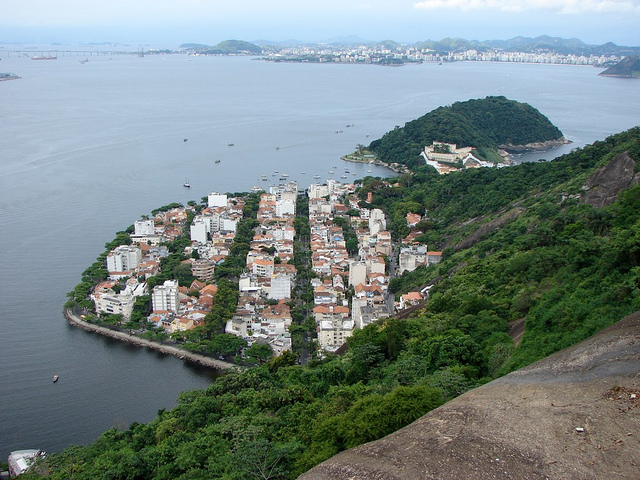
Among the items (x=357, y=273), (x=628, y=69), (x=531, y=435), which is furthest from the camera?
(x=628, y=69)

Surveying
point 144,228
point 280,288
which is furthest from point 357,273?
point 144,228

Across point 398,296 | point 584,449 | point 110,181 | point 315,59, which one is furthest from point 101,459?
point 315,59

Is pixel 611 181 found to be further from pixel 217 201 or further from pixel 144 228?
pixel 217 201

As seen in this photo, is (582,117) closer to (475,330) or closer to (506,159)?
(506,159)

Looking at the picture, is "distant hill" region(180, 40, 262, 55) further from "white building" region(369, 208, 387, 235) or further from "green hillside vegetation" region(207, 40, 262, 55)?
"white building" region(369, 208, 387, 235)

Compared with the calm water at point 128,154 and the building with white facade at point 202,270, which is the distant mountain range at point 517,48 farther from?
the building with white facade at point 202,270

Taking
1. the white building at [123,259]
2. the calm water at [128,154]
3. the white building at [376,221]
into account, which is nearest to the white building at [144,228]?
the calm water at [128,154]
